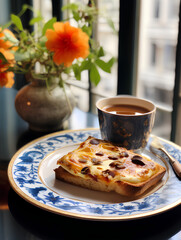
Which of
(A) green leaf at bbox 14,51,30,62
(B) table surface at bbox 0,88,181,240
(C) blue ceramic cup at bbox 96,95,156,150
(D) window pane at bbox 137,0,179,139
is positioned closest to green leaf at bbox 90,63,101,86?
(C) blue ceramic cup at bbox 96,95,156,150

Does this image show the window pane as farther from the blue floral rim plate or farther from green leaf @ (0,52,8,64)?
the blue floral rim plate

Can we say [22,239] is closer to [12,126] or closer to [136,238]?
[136,238]

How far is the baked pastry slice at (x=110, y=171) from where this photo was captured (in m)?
0.62

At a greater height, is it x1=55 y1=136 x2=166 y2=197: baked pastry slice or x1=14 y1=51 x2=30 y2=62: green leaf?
x1=14 y1=51 x2=30 y2=62: green leaf

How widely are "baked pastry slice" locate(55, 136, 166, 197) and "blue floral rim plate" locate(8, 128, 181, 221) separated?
0.02 metres

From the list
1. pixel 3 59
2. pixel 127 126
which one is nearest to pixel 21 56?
pixel 3 59

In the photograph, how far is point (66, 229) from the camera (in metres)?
0.55

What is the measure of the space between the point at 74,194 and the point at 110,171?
0.09 m

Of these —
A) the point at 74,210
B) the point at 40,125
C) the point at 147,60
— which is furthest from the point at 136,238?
the point at 147,60

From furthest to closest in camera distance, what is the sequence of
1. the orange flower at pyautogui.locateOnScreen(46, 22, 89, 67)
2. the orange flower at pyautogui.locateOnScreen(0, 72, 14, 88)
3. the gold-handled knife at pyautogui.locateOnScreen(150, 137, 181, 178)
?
the orange flower at pyautogui.locateOnScreen(0, 72, 14, 88) → the orange flower at pyautogui.locateOnScreen(46, 22, 89, 67) → the gold-handled knife at pyautogui.locateOnScreen(150, 137, 181, 178)

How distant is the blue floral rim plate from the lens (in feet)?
1.82

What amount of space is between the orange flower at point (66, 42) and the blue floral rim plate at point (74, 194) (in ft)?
0.88

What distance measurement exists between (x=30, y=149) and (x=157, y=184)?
0.35 m

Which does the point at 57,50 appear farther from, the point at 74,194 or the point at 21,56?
the point at 74,194
